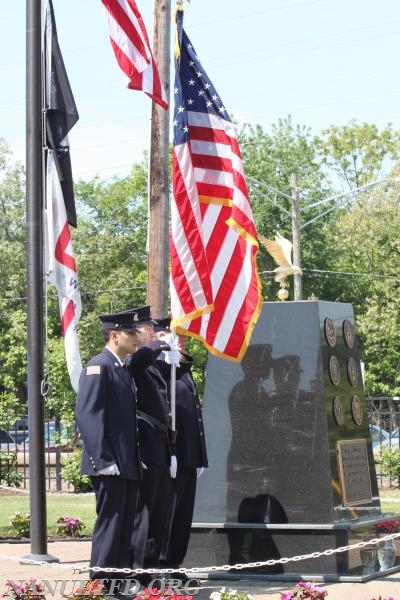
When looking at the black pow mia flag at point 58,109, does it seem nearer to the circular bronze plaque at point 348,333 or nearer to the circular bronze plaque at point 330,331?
the circular bronze plaque at point 330,331

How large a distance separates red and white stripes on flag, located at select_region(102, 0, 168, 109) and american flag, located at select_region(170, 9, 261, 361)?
239mm

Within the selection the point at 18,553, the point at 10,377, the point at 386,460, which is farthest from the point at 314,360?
the point at 10,377

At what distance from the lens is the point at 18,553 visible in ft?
35.9

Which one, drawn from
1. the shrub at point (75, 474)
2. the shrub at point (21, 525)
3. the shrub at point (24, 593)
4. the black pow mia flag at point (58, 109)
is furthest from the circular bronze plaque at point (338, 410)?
the shrub at point (75, 474)

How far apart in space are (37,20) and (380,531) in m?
5.21

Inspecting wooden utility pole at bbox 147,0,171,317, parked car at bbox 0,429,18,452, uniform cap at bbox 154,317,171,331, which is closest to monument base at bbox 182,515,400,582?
uniform cap at bbox 154,317,171,331

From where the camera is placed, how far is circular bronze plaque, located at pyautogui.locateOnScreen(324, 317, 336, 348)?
32.2 ft

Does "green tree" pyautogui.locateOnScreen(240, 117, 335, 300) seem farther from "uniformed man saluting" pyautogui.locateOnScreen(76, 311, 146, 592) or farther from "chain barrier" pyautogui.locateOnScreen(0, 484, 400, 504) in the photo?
"uniformed man saluting" pyautogui.locateOnScreen(76, 311, 146, 592)

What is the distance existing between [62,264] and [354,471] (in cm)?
298

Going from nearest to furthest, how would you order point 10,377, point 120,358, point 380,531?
point 120,358, point 380,531, point 10,377

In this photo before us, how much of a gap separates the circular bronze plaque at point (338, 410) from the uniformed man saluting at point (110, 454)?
6.85ft

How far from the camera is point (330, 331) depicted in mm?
9898

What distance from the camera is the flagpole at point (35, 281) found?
9734mm

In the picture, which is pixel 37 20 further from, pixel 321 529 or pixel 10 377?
pixel 10 377
